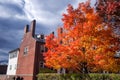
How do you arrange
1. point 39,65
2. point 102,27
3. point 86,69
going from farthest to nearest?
point 39,65 → point 86,69 → point 102,27

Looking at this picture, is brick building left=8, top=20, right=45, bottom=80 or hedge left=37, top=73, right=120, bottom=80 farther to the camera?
brick building left=8, top=20, right=45, bottom=80

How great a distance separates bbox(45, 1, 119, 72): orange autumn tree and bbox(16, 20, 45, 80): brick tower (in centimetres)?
1726

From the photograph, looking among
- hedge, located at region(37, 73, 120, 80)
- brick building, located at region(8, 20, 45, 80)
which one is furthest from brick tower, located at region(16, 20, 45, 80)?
hedge, located at region(37, 73, 120, 80)

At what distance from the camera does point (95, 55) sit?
22250 mm

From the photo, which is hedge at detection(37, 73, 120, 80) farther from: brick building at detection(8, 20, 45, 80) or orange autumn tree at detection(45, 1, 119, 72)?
brick building at detection(8, 20, 45, 80)

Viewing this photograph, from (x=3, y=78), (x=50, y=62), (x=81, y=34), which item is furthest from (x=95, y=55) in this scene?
(x=3, y=78)

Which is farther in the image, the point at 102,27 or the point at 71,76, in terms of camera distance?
the point at 71,76

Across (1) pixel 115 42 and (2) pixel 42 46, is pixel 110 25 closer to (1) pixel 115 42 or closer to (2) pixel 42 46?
(1) pixel 115 42

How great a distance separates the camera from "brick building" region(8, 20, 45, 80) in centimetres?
4509

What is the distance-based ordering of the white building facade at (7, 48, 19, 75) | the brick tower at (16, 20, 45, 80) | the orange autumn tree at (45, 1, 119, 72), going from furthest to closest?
the white building facade at (7, 48, 19, 75)
the brick tower at (16, 20, 45, 80)
the orange autumn tree at (45, 1, 119, 72)

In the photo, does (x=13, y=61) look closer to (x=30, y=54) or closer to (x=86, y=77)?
(x=30, y=54)

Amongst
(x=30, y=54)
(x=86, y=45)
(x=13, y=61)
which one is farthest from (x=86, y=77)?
(x=13, y=61)

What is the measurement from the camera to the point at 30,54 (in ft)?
158

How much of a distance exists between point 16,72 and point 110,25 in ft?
Result: 132
